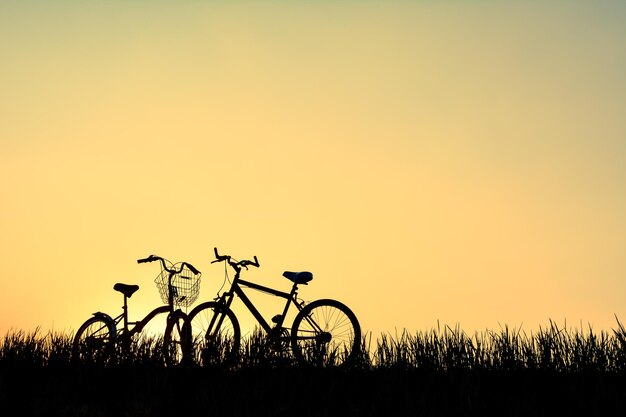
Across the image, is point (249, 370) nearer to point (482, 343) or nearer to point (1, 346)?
point (482, 343)

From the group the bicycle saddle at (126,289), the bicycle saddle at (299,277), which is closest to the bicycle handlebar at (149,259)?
the bicycle saddle at (126,289)

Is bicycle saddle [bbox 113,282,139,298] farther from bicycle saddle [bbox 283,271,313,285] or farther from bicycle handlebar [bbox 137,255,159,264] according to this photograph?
bicycle saddle [bbox 283,271,313,285]

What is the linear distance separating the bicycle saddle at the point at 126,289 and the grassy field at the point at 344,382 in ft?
3.81

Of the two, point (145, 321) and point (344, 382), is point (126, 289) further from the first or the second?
point (344, 382)

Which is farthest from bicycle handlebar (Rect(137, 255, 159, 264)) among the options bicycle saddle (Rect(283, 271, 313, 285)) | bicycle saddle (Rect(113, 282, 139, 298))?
bicycle saddle (Rect(283, 271, 313, 285))

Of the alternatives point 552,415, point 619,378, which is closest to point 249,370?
point 552,415

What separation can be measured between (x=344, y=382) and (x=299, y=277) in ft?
6.75

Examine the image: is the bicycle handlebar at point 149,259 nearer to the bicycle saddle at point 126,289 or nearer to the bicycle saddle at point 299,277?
the bicycle saddle at point 126,289

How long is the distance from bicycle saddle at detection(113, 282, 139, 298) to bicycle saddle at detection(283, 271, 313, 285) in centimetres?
284

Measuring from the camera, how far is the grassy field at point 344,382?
31.0ft

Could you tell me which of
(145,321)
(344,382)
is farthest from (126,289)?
Result: (344,382)

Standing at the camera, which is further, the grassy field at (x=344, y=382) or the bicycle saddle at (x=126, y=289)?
the bicycle saddle at (x=126, y=289)

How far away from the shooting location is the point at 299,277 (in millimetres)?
12344

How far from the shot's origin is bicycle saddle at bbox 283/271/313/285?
12344mm
